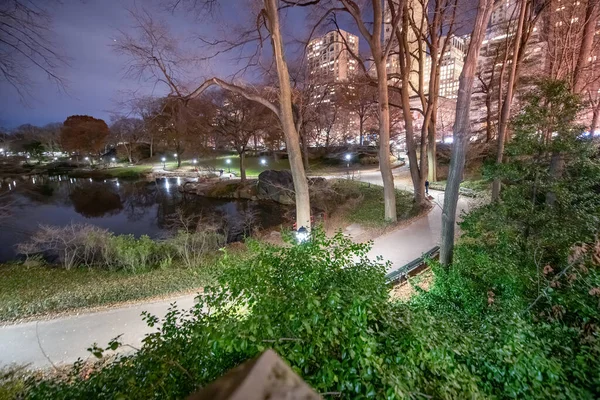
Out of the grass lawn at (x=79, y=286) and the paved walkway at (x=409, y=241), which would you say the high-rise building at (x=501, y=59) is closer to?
the paved walkway at (x=409, y=241)

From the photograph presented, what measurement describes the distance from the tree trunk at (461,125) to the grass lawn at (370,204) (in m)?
5.25

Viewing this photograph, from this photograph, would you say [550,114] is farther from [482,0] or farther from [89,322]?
[89,322]

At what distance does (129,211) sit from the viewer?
2188 centimetres

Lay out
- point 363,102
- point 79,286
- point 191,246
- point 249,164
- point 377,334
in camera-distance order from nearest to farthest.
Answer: point 377,334, point 79,286, point 191,246, point 363,102, point 249,164

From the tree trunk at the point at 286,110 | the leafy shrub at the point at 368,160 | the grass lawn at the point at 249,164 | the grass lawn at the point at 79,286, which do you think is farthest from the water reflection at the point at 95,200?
the leafy shrub at the point at 368,160

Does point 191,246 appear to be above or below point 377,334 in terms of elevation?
below

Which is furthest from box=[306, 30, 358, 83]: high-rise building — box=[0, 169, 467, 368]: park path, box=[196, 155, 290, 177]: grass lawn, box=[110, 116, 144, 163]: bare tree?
box=[110, 116, 144, 163]: bare tree

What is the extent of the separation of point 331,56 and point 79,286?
16.3 meters

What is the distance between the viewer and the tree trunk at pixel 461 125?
609 cm

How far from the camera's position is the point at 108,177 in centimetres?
3775

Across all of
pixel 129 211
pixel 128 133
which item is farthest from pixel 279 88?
pixel 128 133

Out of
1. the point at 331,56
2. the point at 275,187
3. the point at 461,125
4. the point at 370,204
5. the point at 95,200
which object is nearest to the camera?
the point at 461,125

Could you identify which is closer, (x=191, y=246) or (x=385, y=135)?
(x=191, y=246)

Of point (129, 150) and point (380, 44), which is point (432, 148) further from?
point (129, 150)
